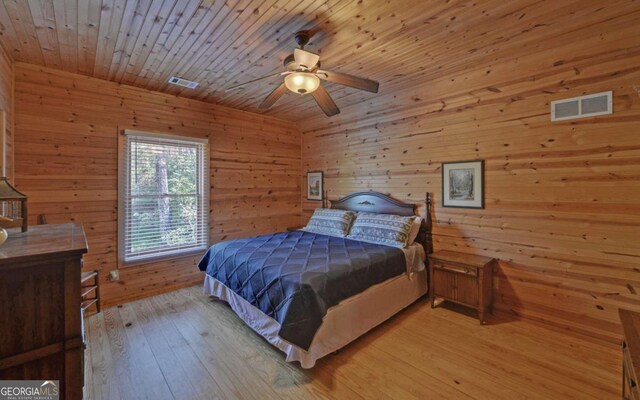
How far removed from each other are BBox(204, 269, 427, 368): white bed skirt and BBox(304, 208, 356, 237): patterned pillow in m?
1.13

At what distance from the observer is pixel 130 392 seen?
191 cm

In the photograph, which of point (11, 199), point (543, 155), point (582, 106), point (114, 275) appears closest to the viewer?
point (11, 199)

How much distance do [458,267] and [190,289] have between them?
3.44 m

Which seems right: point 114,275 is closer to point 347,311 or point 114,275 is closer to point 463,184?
point 347,311

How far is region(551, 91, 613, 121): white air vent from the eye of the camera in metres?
2.39

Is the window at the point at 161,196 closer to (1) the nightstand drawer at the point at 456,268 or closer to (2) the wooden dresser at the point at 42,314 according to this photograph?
(2) the wooden dresser at the point at 42,314

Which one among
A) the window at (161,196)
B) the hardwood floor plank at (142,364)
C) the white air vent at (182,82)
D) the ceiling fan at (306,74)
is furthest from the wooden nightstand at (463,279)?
the white air vent at (182,82)

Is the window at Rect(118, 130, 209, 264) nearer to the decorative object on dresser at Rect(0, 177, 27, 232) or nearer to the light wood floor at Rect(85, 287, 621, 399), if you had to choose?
the light wood floor at Rect(85, 287, 621, 399)

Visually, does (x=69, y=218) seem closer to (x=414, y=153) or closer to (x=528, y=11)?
(x=414, y=153)

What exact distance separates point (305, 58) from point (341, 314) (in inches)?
84.5

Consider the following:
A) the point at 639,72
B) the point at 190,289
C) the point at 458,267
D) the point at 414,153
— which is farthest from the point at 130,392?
the point at 639,72

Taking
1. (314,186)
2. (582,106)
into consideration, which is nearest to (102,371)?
(314,186)

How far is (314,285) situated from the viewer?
2186 millimetres

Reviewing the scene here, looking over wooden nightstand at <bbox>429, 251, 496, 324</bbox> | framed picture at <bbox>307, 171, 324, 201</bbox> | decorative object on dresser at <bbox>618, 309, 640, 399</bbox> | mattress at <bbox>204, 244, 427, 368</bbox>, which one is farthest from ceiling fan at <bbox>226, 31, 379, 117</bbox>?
framed picture at <bbox>307, 171, 324, 201</bbox>
